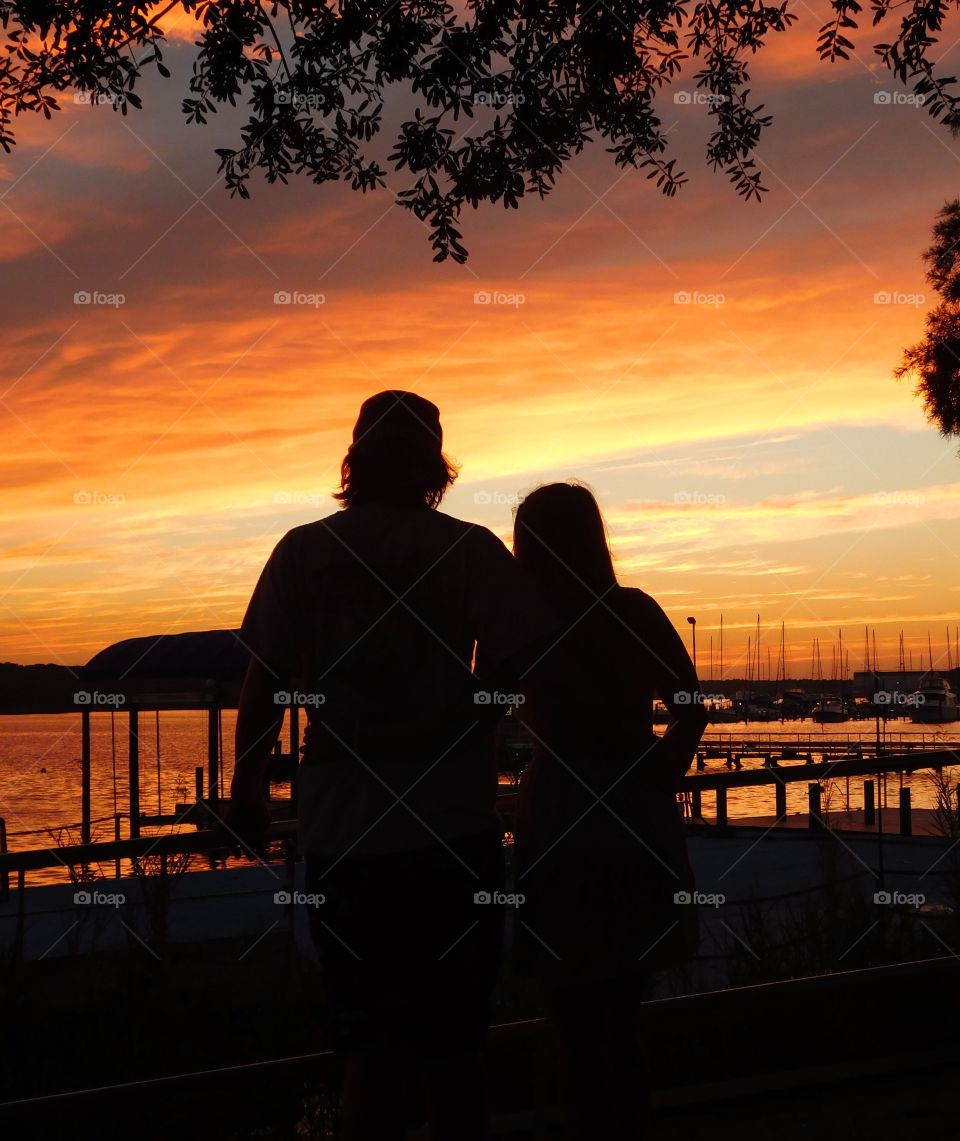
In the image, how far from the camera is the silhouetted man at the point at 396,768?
2422mm

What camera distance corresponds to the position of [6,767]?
126 m

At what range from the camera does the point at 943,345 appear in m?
13.8

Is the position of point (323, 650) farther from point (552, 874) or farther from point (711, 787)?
point (711, 787)

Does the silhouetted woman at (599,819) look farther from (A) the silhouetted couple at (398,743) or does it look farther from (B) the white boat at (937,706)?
(B) the white boat at (937,706)

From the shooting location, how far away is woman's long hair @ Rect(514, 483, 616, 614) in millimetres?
3102

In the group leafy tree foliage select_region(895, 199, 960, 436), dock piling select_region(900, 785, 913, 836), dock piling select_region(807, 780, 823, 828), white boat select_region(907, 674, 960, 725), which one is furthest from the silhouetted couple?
white boat select_region(907, 674, 960, 725)

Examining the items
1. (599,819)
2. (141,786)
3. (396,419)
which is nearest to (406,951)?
(599,819)

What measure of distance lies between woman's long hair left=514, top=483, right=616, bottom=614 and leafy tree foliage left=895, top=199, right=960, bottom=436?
448 inches

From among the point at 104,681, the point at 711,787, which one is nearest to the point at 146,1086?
the point at 711,787

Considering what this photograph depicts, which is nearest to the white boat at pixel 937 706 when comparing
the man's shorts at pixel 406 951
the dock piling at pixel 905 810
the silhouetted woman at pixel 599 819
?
the dock piling at pixel 905 810

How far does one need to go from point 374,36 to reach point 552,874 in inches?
163

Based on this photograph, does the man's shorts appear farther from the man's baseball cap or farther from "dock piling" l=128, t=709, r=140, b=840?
"dock piling" l=128, t=709, r=140, b=840

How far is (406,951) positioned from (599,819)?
75cm

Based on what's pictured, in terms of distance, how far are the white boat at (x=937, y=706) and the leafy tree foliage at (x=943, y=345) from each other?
82514 mm
